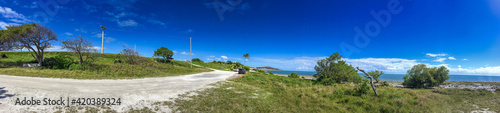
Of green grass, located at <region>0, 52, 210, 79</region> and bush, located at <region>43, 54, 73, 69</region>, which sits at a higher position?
bush, located at <region>43, 54, 73, 69</region>

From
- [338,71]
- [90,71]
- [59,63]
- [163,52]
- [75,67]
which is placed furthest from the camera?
[163,52]

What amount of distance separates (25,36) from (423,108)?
132 ft

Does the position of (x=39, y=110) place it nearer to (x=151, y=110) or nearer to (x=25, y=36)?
(x=151, y=110)

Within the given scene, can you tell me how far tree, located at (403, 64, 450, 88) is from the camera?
93.1 feet

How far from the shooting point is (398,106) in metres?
8.27

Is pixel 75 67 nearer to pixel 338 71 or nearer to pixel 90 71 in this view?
pixel 90 71

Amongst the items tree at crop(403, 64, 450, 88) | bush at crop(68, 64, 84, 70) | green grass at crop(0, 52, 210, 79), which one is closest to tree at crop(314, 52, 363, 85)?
tree at crop(403, 64, 450, 88)

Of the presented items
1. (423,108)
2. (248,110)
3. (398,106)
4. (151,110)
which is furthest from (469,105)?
(151,110)

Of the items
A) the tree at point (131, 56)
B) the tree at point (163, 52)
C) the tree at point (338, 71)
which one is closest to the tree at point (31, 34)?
the tree at point (131, 56)

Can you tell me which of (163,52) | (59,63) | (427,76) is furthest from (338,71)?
(163,52)

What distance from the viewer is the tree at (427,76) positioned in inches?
1117

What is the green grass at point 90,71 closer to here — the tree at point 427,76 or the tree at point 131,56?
the tree at point 131,56

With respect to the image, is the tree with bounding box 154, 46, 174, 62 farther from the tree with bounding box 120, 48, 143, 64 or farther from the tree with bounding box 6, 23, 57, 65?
the tree with bounding box 6, 23, 57, 65

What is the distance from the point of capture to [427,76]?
28.5m
